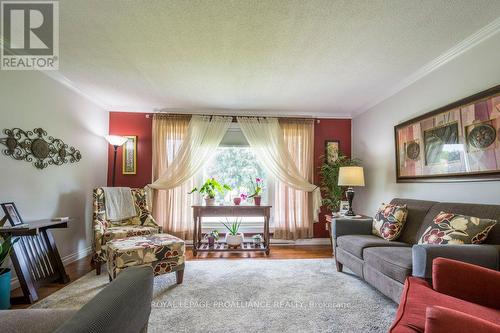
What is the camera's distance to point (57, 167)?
2.98 metres

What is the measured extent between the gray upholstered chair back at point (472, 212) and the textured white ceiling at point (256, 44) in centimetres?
147

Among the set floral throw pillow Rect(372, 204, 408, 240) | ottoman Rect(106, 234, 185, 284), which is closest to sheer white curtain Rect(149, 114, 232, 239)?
ottoman Rect(106, 234, 185, 284)

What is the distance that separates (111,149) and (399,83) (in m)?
4.43

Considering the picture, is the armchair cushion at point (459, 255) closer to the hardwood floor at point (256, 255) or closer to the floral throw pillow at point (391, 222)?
the floral throw pillow at point (391, 222)

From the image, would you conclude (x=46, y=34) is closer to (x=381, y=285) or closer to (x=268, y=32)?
(x=268, y=32)

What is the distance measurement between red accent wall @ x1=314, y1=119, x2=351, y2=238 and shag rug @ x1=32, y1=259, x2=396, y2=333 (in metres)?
1.35

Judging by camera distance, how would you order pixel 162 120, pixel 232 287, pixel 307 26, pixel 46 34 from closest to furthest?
pixel 307 26
pixel 46 34
pixel 232 287
pixel 162 120

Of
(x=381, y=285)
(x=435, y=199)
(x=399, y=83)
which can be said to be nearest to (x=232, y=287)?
(x=381, y=285)

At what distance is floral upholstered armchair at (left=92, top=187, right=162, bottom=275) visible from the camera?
2791mm

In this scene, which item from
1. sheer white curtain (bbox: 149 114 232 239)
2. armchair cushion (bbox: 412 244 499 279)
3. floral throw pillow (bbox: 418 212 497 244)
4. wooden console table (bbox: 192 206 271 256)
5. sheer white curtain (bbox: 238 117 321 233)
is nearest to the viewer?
armchair cushion (bbox: 412 244 499 279)

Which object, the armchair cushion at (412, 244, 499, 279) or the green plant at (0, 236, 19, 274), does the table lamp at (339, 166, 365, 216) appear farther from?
the green plant at (0, 236, 19, 274)

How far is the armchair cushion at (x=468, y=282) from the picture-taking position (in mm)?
1241

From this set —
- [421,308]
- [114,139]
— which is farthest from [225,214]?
[421,308]

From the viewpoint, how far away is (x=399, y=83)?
308 centimetres
